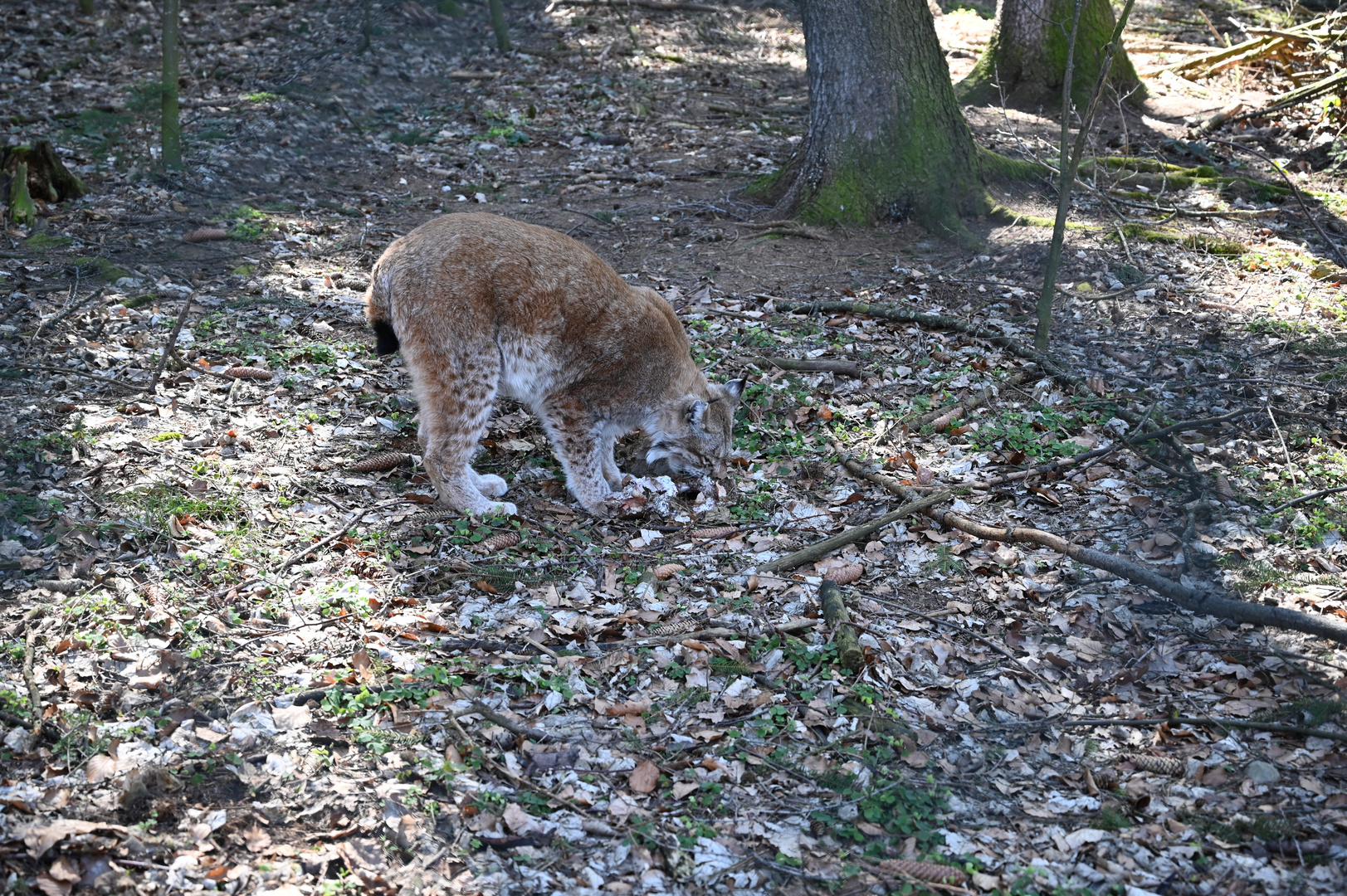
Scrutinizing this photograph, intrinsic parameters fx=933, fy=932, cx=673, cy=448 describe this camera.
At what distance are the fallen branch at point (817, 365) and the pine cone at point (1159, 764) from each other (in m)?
3.61

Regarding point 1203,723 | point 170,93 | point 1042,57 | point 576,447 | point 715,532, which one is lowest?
point 715,532

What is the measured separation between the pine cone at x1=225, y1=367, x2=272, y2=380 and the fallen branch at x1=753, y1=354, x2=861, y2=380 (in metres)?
3.48

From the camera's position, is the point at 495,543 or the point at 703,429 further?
the point at 703,429

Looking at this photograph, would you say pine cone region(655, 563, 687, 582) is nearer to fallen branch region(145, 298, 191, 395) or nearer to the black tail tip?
the black tail tip

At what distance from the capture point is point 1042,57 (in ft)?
35.0

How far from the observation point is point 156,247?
7.80m

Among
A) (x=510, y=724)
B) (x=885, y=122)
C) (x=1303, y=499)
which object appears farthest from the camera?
(x=885, y=122)

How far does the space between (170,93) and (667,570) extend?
23.9 ft

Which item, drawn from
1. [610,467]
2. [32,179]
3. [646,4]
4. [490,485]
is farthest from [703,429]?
[646,4]

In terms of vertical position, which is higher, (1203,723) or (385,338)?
(385,338)

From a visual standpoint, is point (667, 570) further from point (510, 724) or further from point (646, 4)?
point (646, 4)

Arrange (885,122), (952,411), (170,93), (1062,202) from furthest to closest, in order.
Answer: (170,93) → (885,122) → (1062,202) → (952,411)

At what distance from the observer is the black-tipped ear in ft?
18.8

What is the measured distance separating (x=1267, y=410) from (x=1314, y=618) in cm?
219
